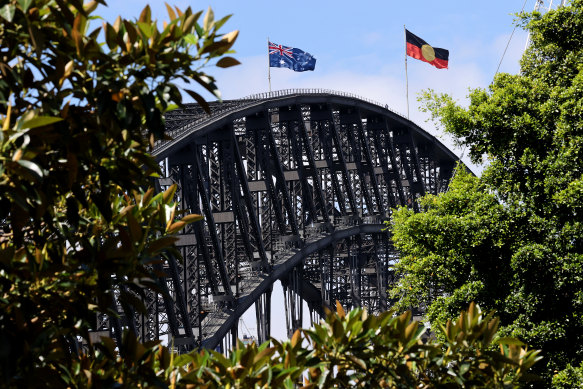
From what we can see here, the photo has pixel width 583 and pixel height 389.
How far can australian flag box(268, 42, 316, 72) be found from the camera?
50719 millimetres

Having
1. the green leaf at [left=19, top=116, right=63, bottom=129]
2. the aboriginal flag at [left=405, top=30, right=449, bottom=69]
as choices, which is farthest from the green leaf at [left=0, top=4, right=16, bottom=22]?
the aboriginal flag at [left=405, top=30, right=449, bottom=69]

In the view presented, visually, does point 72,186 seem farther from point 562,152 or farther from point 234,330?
point 234,330

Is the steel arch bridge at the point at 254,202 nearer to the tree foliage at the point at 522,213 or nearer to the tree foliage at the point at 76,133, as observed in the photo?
the tree foliage at the point at 522,213

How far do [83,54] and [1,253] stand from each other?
4.67 ft

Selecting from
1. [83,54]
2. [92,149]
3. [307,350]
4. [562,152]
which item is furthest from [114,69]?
[562,152]

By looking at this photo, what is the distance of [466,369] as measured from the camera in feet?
20.8

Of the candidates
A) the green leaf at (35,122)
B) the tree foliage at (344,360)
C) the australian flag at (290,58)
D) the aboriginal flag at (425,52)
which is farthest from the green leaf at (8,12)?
the aboriginal flag at (425,52)

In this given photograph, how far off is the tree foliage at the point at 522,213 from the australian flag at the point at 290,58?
2999 cm

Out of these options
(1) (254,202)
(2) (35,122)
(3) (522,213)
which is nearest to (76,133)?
(2) (35,122)

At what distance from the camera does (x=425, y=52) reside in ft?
201

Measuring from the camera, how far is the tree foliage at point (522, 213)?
59.6 ft

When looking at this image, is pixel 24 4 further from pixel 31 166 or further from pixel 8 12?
pixel 31 166

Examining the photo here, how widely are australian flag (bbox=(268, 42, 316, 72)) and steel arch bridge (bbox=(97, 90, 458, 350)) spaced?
263 cm

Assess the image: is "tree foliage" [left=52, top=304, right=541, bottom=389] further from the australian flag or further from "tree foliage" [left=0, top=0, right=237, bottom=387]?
the australian flag
